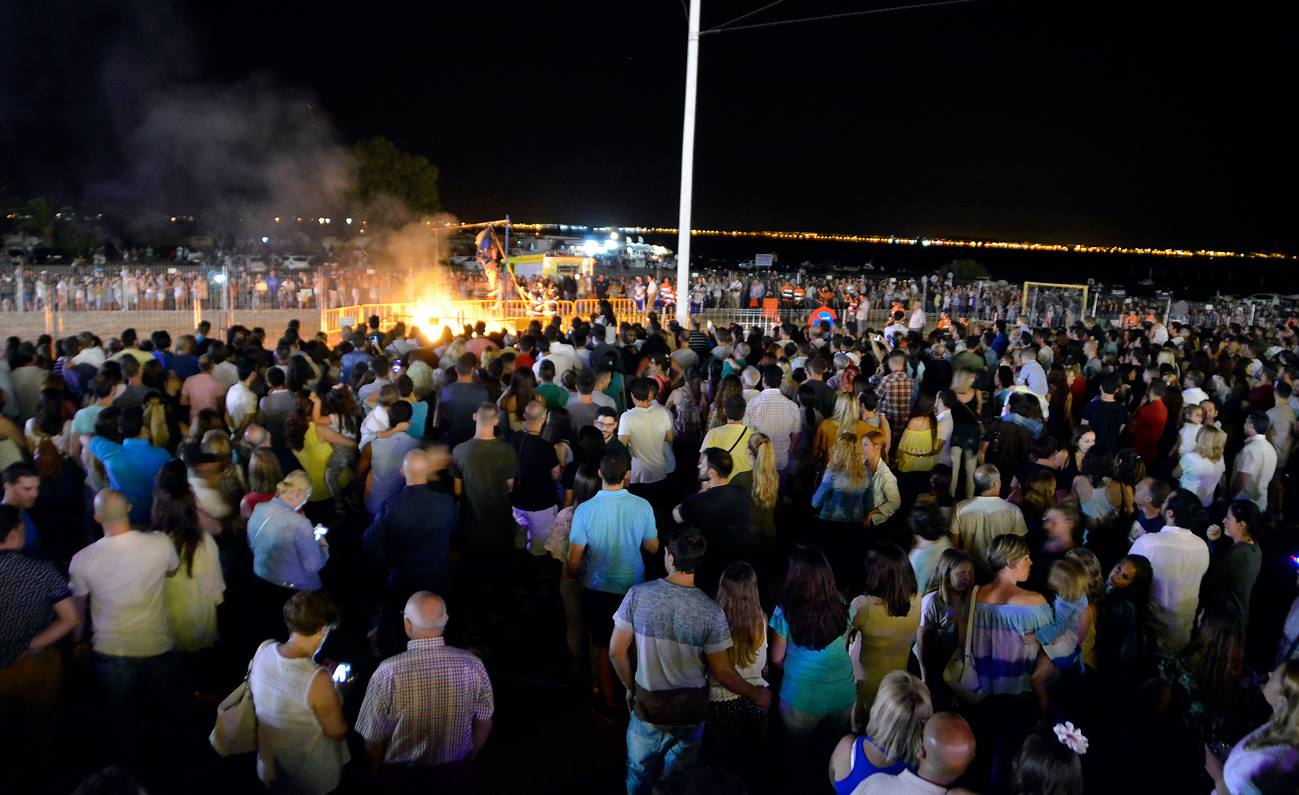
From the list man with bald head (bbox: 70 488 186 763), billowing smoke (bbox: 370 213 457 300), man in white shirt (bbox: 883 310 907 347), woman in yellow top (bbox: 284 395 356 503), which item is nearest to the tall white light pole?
man in white shirt (bbox: 883 310 907 347)

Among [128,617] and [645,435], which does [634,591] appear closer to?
[128,617]

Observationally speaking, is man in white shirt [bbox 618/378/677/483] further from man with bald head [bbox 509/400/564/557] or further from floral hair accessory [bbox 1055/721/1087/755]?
floral hair accessory [bbox 1055/721/1087/755]

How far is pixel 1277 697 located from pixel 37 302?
74.8ft

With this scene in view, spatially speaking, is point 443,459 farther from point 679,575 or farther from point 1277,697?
point 1277,697

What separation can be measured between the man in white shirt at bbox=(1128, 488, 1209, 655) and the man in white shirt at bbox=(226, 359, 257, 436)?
6.85 m

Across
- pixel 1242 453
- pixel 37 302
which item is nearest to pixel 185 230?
pixel 37 302

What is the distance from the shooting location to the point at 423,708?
133 inches

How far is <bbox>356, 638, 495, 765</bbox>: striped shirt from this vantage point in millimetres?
3352

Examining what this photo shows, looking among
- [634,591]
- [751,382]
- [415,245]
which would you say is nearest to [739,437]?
[751,382]

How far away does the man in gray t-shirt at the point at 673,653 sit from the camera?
3590 mm

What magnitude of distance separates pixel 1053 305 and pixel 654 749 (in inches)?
941

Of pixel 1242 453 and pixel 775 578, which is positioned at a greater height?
pixel 1242 453

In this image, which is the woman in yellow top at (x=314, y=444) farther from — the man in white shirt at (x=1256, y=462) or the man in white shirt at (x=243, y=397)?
the man in white shirt at (x=1256, y=462)

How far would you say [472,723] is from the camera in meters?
3.46
